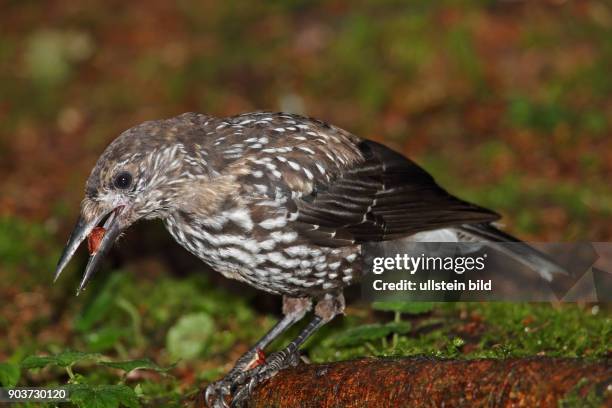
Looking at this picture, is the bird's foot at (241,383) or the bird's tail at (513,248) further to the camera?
the bird's tail at (513,248)

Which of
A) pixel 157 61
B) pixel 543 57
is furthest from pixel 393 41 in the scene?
pixel 157 61

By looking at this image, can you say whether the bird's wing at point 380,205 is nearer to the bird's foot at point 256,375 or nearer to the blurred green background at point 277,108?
the blurred green background at point 277,108

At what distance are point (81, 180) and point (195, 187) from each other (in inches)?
186

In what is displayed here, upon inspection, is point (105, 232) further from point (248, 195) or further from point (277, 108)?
point (277, 108)

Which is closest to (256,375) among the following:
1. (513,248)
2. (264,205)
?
(264,205)

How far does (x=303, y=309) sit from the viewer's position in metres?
5.38

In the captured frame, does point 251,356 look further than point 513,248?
No

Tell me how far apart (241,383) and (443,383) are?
54.4 inches

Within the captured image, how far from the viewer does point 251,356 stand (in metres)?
5.05

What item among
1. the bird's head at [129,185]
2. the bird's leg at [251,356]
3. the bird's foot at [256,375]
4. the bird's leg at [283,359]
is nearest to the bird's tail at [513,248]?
the bird's leg at [283,359]

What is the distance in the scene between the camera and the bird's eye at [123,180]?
15.3 ft

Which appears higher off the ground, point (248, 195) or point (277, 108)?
point (277, 108)

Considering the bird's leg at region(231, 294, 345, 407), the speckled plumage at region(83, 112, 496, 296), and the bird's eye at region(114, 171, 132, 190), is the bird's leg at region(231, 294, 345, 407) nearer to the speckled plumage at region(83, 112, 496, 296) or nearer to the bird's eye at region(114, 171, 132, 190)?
the speckled plumage at region(83, 112, 496, 296)

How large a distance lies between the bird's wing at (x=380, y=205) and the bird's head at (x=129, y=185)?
2.46 feet
